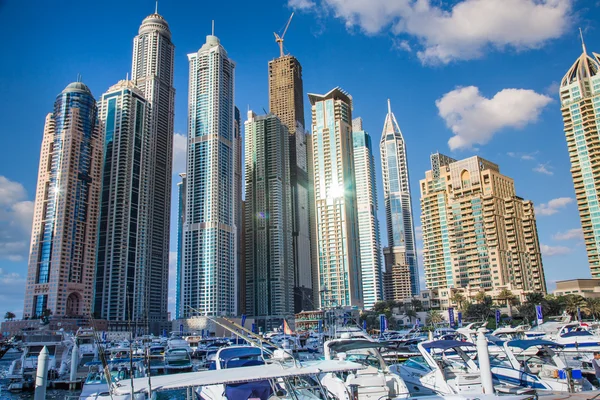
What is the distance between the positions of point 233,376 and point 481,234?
137 metres

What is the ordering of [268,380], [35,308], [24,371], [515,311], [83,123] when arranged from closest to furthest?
[268,380], [24,371], [515,311], [35,308], [83,123]

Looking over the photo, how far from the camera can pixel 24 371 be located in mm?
44188

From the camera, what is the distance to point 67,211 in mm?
155875

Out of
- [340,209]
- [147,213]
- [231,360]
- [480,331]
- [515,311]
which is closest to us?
[480,331]

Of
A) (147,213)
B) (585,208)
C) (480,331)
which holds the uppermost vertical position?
(147,213)

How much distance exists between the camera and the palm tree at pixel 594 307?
340 ft

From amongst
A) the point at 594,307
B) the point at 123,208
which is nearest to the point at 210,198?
the point at 123,208

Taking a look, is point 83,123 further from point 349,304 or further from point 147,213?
point 349,304

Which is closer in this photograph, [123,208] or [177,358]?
[177,358]

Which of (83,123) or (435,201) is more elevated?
(83,123)

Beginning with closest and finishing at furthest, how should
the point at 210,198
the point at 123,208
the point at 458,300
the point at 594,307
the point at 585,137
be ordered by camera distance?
the point at 594,307 → the point at 458,300 → the point at 585,137 → the point at 123,208 → the point at 210,198

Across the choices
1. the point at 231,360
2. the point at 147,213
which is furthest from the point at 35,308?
the point at 231,360

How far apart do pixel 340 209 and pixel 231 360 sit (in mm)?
175026

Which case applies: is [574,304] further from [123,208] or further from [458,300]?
[123,208]
